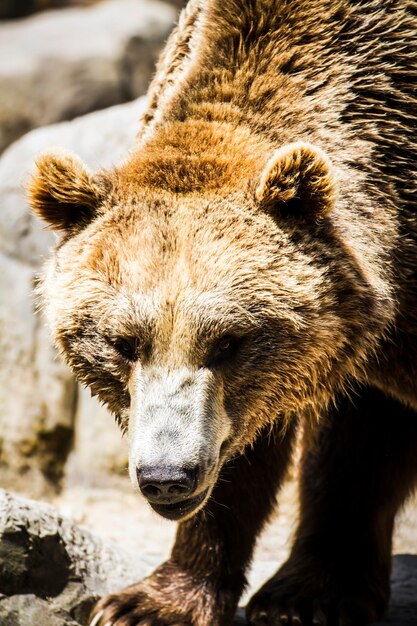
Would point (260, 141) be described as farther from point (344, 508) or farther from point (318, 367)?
point (344, 508)

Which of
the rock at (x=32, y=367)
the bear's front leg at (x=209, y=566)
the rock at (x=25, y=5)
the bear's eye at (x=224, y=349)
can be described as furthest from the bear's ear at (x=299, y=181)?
the rock at (x=25, y=5)

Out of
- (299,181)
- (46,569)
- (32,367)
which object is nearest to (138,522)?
(32,367)

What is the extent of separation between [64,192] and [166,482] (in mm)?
1435

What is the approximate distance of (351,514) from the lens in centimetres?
611

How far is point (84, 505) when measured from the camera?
31.8 feet

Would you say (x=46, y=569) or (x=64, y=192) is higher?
(x=64, y=192)

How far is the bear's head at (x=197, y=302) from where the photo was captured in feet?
14.5

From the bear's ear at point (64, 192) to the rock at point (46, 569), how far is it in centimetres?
149

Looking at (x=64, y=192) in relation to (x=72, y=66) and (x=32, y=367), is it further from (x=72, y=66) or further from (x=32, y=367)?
(x=72, y=66)

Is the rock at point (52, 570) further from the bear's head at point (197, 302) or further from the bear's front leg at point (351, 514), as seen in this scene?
the bear's head at point (197, 302)

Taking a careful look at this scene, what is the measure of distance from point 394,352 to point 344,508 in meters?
1.35

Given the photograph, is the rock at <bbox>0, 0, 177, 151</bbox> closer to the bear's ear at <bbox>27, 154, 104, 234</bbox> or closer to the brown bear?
the brown bear

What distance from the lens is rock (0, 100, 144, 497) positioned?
984 centimetres

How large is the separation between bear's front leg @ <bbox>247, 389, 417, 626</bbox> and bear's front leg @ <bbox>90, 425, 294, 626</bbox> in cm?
33
